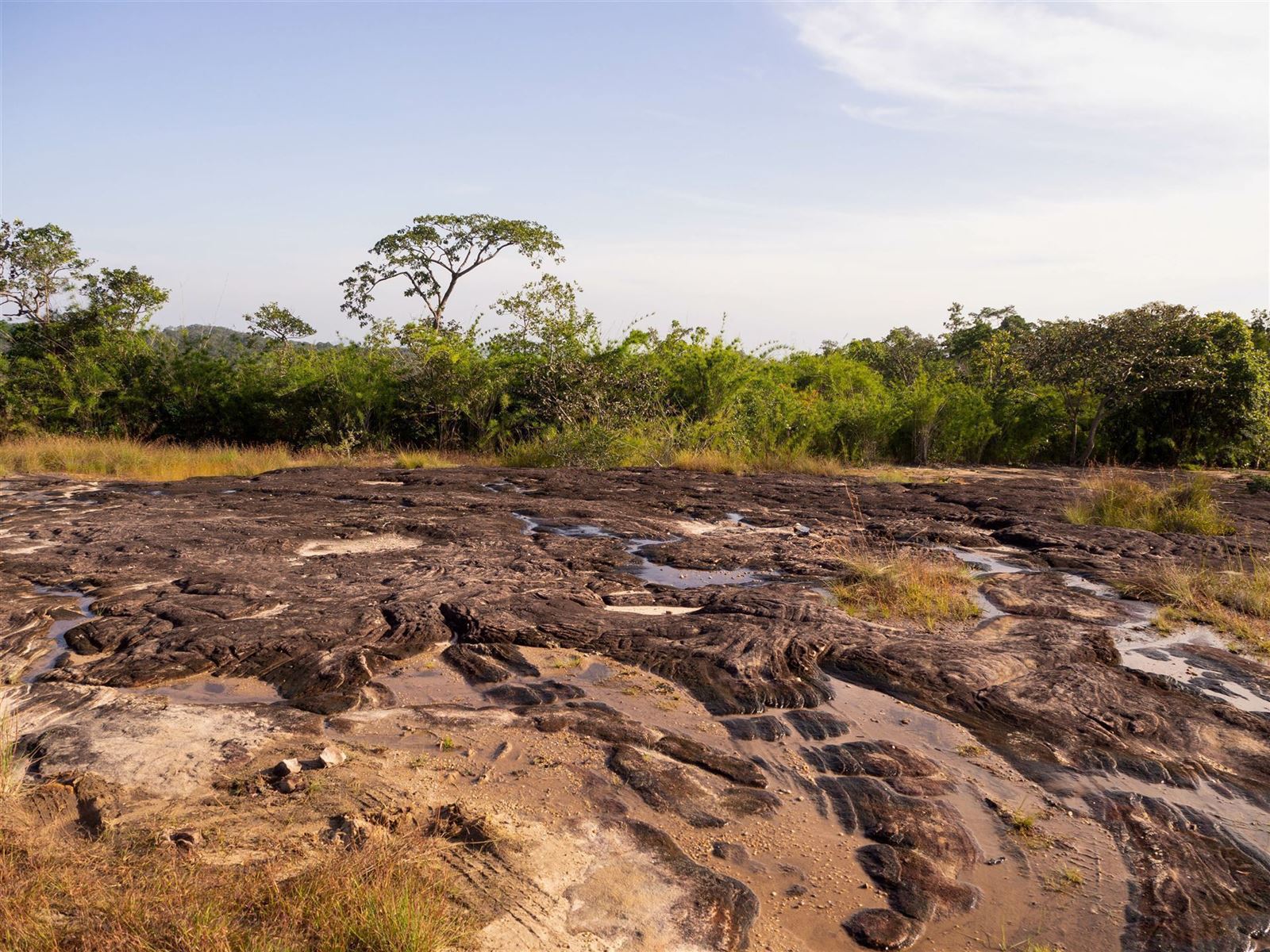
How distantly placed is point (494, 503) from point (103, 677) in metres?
6.35

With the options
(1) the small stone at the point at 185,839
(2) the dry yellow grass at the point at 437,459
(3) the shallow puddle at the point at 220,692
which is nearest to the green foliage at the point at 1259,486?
(2) the dry yellow grass at the point at 437,459

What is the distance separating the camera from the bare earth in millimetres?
3047

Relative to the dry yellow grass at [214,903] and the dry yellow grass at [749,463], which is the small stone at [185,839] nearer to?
the dry yellow grass at [214,903]

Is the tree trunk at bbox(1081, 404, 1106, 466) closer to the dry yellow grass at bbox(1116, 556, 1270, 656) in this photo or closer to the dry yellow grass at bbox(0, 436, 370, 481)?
the dry yellow grass at bbox(1116, 556, 1270, 656)

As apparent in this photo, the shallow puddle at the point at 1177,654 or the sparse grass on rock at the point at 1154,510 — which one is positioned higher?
the sparse grass on rock at the point at 1154,510

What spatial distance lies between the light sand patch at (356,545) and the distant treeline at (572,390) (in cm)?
759

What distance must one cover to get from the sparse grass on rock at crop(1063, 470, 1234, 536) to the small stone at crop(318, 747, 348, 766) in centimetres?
877

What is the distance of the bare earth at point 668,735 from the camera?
3047mm

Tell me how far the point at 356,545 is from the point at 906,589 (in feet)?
16.5

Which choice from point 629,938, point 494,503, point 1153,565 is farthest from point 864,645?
point 494,503

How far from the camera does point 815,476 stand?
14.8 metres

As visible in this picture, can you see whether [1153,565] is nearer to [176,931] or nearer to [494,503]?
[494,503]

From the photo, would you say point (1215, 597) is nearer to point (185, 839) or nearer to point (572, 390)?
point (185, 839)

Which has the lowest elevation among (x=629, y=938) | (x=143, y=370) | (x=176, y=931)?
(x=629, y=938)
